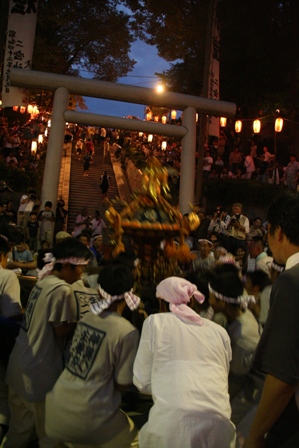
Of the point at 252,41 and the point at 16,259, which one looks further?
the point at 252,41

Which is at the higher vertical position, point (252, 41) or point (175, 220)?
point (252, 41)

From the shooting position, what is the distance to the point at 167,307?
302 cm

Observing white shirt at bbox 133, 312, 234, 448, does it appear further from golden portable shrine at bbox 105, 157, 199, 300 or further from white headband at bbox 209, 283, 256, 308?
golden portable shrine at bbox 105, 157, 199, 300

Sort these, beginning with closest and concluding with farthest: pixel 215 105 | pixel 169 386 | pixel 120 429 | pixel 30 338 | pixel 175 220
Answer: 1. pixel 169 386
2. pixel 120 429
3. pixel 30 338
4. pixel 175 220
5. pixel 215 105

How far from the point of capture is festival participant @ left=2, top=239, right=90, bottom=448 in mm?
3283

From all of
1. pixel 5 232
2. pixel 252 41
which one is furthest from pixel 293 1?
pixel 5 232

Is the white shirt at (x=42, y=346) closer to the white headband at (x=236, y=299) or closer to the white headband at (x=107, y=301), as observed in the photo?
the white headband at (x=107, y=301)

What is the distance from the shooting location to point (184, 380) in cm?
247

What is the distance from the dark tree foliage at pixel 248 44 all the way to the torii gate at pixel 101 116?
8163mm

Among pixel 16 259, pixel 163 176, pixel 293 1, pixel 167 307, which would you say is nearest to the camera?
pixel 167 307

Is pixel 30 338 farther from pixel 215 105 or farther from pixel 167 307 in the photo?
pixel 215 105

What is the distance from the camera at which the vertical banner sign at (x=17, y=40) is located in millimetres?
13680

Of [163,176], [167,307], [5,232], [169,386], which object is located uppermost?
[163,176]

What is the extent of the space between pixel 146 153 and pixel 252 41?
303 inches
